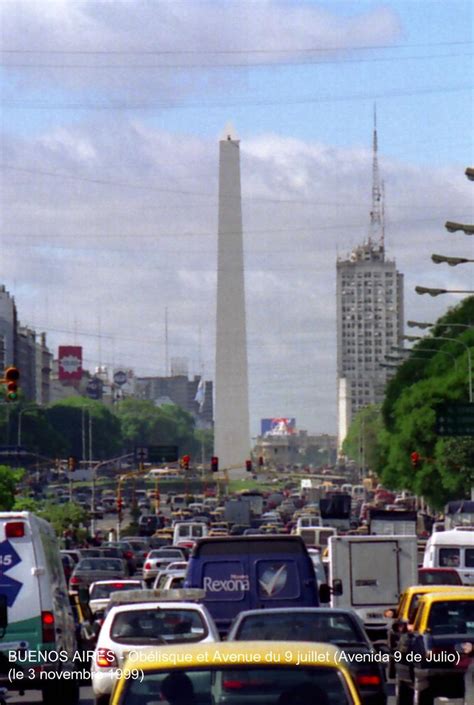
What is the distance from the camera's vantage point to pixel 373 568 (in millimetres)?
34781

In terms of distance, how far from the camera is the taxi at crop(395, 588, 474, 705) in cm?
1752

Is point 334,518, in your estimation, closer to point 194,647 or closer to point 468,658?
point 468,658

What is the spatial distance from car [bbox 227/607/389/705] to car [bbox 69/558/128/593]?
24.9m

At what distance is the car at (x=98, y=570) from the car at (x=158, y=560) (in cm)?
212

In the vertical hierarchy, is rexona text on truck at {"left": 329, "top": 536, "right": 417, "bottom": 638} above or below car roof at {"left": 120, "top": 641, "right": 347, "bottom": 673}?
below

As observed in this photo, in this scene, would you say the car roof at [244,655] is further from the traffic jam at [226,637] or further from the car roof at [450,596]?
the car roof at [450,596]

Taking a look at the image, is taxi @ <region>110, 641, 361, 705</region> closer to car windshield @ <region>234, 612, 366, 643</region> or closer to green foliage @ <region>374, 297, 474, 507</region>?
car windshield @ <region>234, 612, 366, 643</region>

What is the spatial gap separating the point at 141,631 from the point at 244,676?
943 centimetres

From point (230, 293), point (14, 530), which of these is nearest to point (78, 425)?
point (230, 293)

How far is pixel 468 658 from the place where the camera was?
17.5 meters

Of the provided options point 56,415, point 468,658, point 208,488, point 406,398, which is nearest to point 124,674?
point 468,658

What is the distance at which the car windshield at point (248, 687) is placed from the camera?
335 inches

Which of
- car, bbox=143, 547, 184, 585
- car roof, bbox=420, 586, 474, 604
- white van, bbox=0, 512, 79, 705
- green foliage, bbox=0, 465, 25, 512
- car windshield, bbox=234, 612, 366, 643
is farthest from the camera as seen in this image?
green foliage, bbox=0, 465, 25, 512

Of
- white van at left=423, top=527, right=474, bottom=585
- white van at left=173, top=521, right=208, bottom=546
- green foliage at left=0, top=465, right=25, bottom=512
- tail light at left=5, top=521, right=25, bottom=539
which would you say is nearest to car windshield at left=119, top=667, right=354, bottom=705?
tail light at left=5, top=521, right=25, bottom=539
